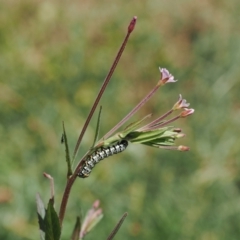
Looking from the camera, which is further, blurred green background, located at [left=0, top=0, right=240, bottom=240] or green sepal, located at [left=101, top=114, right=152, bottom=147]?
blurred green background, located at [left=0, top=0, right=240, bottom=240]

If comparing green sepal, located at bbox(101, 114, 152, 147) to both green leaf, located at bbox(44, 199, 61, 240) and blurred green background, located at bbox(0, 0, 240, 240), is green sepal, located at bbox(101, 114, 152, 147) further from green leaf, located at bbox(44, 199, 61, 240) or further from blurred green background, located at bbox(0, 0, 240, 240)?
blurred green background, located at bbox(0, 0, 240, 240)

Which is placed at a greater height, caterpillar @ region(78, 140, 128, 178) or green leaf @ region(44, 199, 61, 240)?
caterpillar @ region(78, 140, 128, 178)

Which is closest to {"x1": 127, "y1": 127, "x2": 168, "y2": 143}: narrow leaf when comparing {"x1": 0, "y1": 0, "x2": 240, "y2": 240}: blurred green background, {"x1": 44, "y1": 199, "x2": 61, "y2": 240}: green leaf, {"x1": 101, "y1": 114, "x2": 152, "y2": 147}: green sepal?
{"x1": 101, "y1": 114, "x2": 152, "y2": 147}: green sepal

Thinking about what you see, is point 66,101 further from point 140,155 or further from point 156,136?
point 156,136

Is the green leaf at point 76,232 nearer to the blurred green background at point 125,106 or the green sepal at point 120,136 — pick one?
the green sepal at point 120,136

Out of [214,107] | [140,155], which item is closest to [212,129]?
[214,107]

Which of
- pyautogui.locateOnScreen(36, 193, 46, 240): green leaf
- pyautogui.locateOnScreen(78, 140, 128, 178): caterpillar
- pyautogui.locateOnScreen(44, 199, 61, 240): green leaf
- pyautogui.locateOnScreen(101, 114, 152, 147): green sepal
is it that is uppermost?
pyautogui.locateOnScreen(101, 114, 152, 147): green sepal
